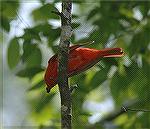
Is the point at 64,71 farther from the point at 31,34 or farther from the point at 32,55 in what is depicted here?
the point at 32,55

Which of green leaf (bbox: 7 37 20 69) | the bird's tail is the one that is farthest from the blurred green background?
the bird's tail

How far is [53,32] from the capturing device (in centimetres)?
337

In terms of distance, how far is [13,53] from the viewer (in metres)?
3.35

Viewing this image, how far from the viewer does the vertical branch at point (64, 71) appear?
78.7 inches

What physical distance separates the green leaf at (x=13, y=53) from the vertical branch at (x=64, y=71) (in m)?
1.24

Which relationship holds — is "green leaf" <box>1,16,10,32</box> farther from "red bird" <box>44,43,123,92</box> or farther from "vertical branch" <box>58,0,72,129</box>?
"vertical branch" <box>58,0,72,129</box>

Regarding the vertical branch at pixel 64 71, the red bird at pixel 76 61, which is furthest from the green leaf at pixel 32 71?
the vertical branch at pixel 64 71

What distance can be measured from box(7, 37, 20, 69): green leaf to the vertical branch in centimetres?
124

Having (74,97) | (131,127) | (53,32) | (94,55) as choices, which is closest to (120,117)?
(131,127)

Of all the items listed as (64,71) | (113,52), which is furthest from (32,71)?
(64,71)

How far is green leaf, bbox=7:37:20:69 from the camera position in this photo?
330 cm

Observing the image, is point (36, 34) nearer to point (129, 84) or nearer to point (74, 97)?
point (74, 97)

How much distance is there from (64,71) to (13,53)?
4.48 ft

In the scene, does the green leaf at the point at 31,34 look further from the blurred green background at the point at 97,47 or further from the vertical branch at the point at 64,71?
the vertical branch at the point at 64,71
